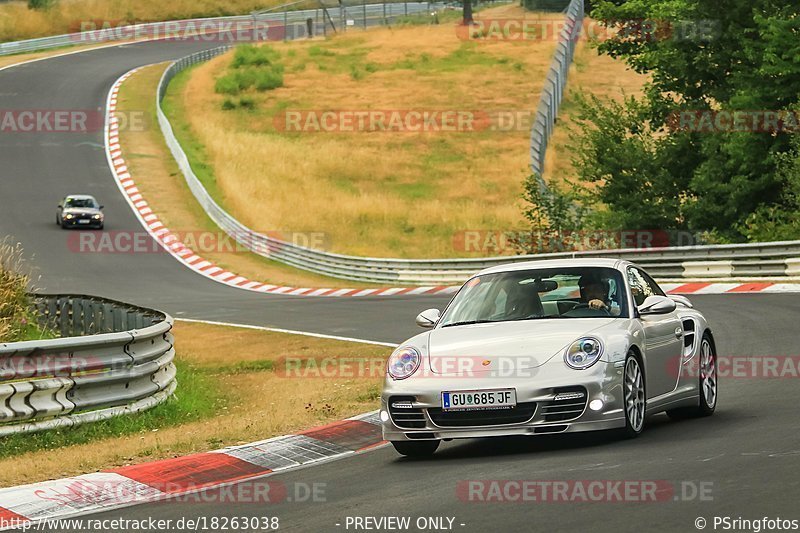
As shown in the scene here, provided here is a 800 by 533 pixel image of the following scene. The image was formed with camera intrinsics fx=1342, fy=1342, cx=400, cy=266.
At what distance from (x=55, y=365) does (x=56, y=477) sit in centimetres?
190

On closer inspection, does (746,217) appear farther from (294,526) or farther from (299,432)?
(294,526)

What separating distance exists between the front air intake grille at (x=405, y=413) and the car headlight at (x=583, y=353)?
3.67 ft

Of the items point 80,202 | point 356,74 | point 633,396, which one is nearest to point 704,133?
point 80,202

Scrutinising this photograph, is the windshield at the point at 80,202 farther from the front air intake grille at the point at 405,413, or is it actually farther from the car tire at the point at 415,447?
the front air intake grille at the point at 405,413

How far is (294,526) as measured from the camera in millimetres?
7285

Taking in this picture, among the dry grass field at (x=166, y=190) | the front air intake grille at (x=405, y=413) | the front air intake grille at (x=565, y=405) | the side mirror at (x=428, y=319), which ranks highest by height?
the side mirror at (x=428, y=319)

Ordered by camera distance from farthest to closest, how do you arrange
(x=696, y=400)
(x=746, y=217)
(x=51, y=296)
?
(x=746, y=217), (x=51, y=296), (x=696, y=400)

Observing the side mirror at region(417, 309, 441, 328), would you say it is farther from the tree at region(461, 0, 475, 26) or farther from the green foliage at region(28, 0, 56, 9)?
the green foliage at region(28, 0, 56, 9)

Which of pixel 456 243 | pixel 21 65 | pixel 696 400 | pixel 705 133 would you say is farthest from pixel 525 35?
pixel 696 400

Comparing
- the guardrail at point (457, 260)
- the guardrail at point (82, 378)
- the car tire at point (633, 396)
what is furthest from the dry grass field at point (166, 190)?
the car tire at point (633, 396)

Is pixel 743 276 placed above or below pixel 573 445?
below

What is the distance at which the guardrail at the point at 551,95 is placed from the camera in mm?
47125

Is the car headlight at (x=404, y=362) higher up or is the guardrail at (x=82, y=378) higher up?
the car headlight at (x=404, y=362)

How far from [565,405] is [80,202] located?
36.5 m
